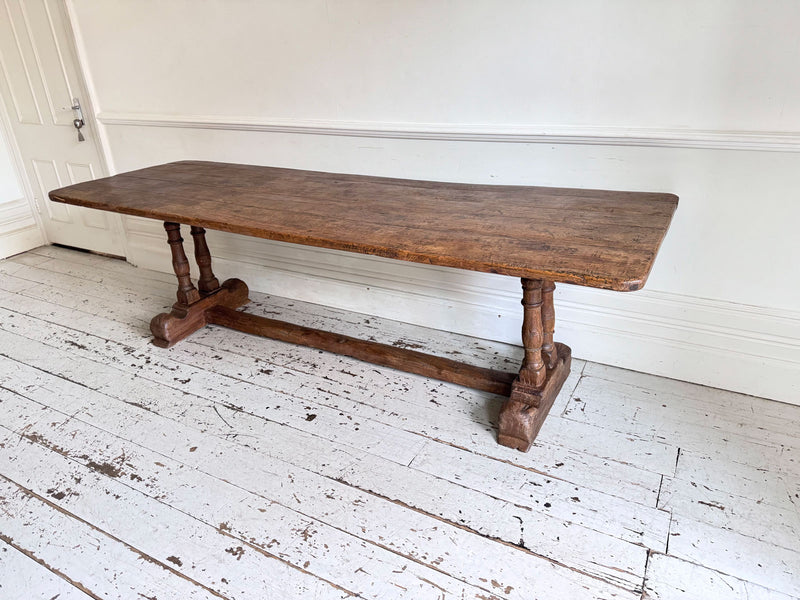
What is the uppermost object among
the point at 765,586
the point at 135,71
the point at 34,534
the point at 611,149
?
the point at 135,71

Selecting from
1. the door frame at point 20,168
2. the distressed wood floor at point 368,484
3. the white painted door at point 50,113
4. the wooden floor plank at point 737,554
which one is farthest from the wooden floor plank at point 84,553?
the door frame at point 20,168

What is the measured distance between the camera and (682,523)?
1.59m

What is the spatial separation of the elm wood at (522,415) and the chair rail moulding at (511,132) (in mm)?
923

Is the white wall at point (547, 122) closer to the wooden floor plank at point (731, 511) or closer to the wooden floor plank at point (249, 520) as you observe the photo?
the wooden floor plank at point (731, 511)

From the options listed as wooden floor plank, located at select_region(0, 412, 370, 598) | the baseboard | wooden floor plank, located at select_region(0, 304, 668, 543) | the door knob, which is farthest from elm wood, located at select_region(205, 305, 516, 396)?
the baseboard

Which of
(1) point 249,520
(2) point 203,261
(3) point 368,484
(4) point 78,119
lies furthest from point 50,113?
(3) point 368,484

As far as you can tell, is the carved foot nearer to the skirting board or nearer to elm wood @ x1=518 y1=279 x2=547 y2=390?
the skirting board

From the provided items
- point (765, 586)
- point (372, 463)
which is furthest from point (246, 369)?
point (765, 586)

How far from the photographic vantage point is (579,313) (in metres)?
2.38

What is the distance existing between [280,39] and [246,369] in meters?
1.52

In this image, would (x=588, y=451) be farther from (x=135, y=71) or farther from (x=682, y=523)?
(x=135, y=71)

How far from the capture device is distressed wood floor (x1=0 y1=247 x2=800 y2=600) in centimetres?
148

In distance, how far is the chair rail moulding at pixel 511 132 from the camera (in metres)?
1.88

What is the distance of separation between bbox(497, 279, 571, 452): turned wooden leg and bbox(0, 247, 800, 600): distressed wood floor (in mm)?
77
